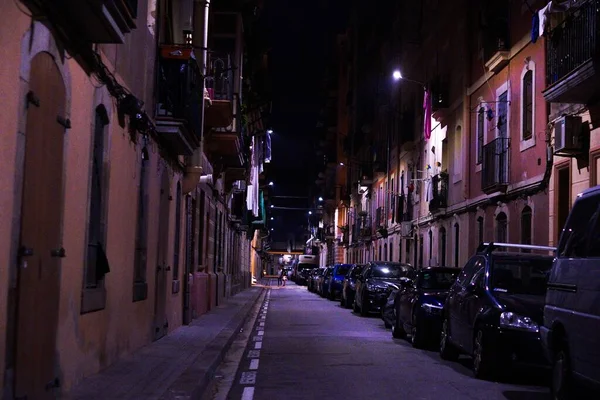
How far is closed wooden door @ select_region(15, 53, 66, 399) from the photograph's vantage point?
23.9ft

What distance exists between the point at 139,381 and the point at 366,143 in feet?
169

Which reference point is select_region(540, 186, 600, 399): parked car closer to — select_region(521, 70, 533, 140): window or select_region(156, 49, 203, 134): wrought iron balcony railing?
select_region(156, 49, 203, 134): wrought iron balcony railing

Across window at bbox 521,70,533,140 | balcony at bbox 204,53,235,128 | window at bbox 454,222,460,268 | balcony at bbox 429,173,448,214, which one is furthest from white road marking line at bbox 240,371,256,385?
balcony at bbox 429,173,448,214

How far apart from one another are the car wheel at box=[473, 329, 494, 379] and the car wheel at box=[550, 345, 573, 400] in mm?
2529

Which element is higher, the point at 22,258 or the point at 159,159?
the point at 159,159

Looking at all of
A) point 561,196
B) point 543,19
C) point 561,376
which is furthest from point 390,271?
point 561,376

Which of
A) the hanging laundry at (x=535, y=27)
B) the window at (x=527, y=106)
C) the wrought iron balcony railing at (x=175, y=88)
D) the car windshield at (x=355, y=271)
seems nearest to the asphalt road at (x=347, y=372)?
the wrought iron balcony railing at (x=175, y=88)

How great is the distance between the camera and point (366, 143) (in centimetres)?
6075

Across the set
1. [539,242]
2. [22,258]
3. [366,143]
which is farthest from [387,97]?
[22,258]

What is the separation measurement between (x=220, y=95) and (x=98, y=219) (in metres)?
11.8

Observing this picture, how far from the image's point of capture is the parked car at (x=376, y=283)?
2620 centimetres

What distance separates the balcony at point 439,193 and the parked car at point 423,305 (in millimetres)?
12840

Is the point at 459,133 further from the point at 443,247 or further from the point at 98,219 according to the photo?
the point at 98,219

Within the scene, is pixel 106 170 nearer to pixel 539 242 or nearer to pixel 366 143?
pixel 539 242
